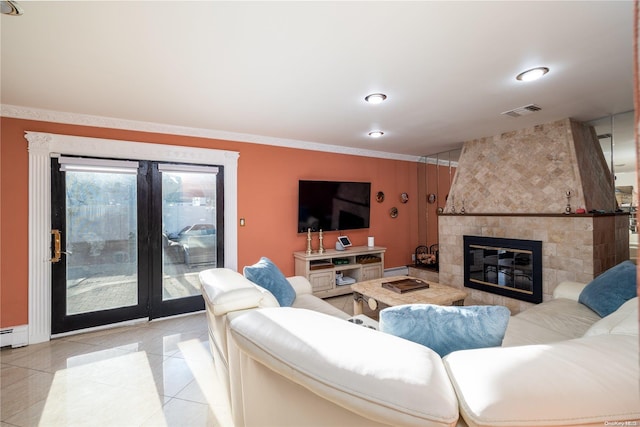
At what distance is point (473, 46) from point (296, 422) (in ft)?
7.53

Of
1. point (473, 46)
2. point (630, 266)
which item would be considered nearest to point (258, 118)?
point (473, 46)

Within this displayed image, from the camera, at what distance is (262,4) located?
142 cm

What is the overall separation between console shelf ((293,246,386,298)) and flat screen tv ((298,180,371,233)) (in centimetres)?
44

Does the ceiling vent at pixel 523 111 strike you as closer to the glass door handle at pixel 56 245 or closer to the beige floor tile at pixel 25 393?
the beige floor tile at pixel 25 393

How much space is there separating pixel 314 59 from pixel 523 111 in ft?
8.22

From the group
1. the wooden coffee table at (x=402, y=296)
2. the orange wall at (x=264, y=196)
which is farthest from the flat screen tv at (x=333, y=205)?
the wooden coffee table at (x=402, y=296)

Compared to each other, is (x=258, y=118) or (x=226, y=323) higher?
(x=258, y=118)

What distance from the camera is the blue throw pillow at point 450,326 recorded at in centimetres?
112

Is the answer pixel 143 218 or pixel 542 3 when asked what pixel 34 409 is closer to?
pixel 143 218

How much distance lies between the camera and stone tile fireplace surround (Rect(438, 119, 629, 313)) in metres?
3.20

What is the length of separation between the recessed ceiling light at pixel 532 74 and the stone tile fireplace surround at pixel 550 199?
5.40 feet

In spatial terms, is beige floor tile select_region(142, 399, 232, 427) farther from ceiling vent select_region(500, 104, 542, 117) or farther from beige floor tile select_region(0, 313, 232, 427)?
ceiling vent select_region(500, 104, 542, 117)

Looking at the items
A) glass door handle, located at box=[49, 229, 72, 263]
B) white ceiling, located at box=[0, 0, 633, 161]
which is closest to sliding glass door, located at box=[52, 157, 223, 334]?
glass door handle, located at box=[49, 229, 72, 263]

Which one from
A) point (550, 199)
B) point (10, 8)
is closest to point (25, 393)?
point (10, 8)
